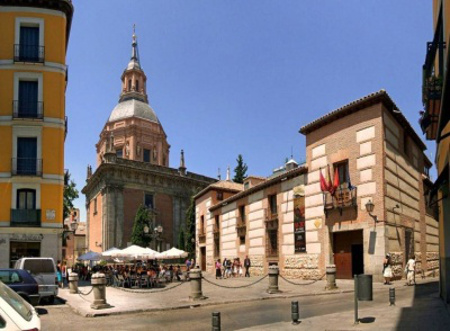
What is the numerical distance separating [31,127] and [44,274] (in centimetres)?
1173

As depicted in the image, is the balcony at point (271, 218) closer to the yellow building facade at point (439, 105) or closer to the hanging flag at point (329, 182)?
the hanging flag at point (329, 182)

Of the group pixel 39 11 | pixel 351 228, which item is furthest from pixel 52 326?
pixel 39 11

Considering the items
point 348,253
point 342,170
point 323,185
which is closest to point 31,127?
point 323,185

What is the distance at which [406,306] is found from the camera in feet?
43.9

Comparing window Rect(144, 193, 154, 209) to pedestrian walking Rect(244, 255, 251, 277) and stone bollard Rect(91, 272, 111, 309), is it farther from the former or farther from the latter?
stone bollard Rect(91, 272, 111, 309)

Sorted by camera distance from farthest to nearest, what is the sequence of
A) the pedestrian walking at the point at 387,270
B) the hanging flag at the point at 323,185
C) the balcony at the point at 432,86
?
the hanging flag at the point at 323,185 < the pedestrian walking at the point at 387,270 < the balcony at the point at 432,86

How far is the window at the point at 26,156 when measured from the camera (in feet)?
87.0

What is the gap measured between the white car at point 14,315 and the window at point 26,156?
23.0m

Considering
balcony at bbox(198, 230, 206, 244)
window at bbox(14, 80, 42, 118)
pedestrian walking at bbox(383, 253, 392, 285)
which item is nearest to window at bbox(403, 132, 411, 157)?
pedestrian walking at bbox(383, 253, 392, 285)

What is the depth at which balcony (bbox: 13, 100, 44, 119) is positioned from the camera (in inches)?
1055

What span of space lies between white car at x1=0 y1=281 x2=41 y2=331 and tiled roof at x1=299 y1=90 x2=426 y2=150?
19571 millimetres

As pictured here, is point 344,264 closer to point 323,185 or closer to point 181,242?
point 323,185

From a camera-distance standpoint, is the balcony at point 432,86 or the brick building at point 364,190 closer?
the balcony at point 432,86

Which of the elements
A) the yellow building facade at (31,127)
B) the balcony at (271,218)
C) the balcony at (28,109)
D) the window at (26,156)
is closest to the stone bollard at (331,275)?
the balcony at (271,218)
